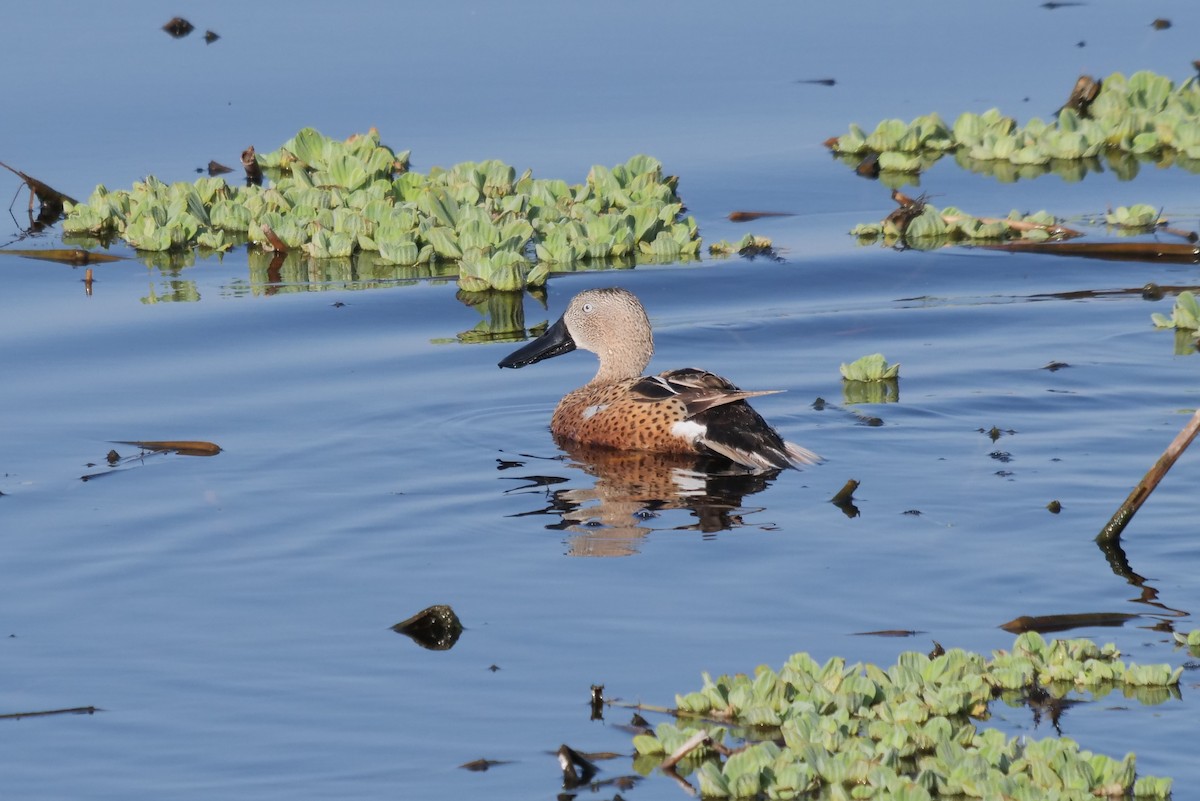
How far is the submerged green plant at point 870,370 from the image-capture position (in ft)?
29.1

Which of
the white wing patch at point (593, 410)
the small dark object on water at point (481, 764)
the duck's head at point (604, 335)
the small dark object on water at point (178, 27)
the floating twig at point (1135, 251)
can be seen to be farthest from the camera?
A: the small dark object on water at point (178, 27)

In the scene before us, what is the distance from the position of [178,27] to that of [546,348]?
26.3 feet

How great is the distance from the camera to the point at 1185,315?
9.58 metres

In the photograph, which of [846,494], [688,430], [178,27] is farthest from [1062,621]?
[178,27]

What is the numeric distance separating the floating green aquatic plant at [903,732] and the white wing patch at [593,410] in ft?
10.9

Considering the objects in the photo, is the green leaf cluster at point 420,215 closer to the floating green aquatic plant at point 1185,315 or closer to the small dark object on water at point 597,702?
the floating green aquatic plant at point 1185,315

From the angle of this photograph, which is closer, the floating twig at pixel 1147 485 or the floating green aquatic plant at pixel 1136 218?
the floating twig at pixel 1147 485

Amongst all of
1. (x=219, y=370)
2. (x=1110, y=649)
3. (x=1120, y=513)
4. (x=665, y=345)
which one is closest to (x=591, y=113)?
(x=665, y=345)

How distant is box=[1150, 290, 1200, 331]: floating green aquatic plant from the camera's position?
376 inches

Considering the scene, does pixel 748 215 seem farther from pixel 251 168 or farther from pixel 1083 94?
pixel 251 168

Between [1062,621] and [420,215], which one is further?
[420,215]

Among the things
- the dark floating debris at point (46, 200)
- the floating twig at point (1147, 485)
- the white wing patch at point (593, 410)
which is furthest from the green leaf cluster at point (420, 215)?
the floating twig at point (1147, 485)

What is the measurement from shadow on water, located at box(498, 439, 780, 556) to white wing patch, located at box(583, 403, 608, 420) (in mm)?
158

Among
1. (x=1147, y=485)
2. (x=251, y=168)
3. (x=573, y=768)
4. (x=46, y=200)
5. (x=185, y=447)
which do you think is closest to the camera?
(x=573, y=768)
